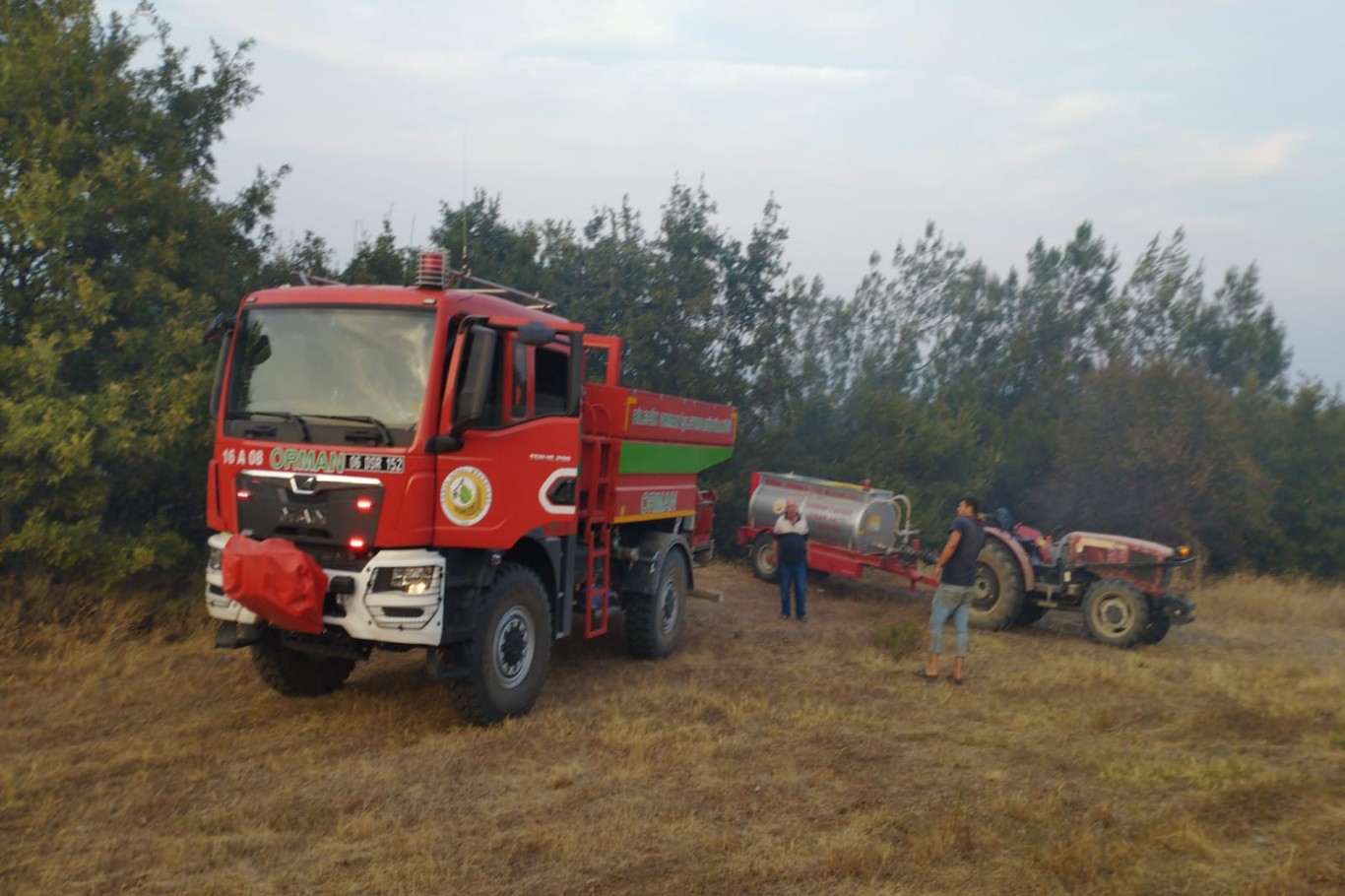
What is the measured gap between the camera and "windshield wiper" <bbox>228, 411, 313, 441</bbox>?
6742 millimetres

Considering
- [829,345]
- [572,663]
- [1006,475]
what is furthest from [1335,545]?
[572,663]

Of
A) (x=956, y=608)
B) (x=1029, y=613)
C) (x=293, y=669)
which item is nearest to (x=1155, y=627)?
(x=1029, y=613)

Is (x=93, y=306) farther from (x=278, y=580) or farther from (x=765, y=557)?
(x=765, y=557)

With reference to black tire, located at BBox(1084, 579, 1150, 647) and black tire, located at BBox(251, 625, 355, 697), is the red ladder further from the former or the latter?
black tire, located at BBox(1084, 579, 1150, 647)

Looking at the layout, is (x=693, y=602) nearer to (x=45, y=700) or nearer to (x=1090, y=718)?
(x=1090, y=718)

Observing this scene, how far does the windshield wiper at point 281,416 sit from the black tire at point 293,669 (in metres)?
1.48

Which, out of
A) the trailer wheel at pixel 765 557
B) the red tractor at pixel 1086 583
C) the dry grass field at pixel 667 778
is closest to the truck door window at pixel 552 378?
the dry grass field at pixel 667 778

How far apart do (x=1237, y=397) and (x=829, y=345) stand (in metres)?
9.33

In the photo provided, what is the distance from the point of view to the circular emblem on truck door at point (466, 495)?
22.0 ft

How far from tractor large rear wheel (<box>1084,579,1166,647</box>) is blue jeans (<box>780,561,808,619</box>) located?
10.7 feet

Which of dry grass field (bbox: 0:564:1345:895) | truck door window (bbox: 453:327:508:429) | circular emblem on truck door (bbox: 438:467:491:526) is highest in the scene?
truck door window (bbox: 453:327:508:429)

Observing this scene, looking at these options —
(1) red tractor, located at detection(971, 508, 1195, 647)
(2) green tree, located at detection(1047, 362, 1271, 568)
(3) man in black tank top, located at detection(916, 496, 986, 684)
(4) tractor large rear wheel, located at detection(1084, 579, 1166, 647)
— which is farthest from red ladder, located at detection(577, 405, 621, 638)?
(2) green tree, located at detection(1047, 362, 1271, 568)

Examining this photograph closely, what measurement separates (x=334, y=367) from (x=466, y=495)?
1.23 meters

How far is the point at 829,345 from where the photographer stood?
26766mm
